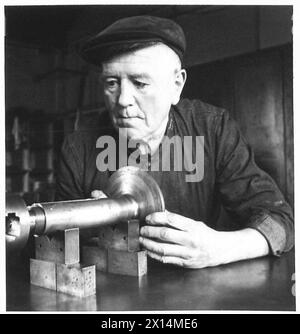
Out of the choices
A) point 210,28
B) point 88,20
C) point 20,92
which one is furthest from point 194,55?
point 20,92

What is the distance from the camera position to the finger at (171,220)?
2.81ft

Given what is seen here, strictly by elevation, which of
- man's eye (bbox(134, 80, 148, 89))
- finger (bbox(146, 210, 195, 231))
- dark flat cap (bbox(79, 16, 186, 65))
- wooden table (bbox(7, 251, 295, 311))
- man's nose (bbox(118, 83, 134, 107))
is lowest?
wooden table (bbox(7, 251, 295, 311))

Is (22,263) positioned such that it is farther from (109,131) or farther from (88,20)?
(88,20)

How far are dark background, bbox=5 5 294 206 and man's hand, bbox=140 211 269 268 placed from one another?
477mm

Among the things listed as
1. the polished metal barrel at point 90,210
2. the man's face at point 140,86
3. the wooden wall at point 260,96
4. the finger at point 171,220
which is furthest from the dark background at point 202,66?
the finger at point 171,220

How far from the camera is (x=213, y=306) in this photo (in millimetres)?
702

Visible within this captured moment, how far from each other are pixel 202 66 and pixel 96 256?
0.84 meters

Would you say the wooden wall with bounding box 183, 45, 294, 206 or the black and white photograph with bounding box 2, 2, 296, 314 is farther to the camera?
the wooden wall with bounding box 183, 45, 294, 206

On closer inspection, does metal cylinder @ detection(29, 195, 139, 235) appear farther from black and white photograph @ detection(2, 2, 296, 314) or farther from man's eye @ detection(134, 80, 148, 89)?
man's eye @ detection(134, 80, 148, 89)

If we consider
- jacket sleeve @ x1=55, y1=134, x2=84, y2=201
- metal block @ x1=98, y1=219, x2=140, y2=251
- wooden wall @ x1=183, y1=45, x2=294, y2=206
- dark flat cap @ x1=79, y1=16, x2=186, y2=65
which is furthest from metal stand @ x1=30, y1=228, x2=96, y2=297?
wooden wall @ x1=183, y1=45, x2=294, y2=206

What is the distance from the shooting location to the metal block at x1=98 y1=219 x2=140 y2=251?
86 centimetres

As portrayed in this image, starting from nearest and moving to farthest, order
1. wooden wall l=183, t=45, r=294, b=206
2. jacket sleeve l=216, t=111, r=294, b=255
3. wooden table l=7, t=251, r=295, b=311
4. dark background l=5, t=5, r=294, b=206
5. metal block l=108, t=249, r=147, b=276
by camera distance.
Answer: wooden table l=7, t=251, r=295, b=311
metal block l=108, t=249, r=147, b=276
jacket sleeve l=216, t=111, r=294, b=255
dark background l=5, t=5, r=294, b=206
wooden wall l=183, t=45, r=294, b=206

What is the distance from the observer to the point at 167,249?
85 centimetres
